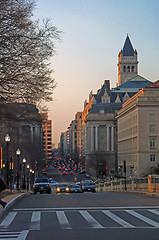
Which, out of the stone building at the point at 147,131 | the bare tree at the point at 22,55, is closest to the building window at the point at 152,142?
the stone building at the point at 147,131

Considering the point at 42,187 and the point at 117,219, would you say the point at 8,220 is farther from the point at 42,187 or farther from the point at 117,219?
the point at 42,187

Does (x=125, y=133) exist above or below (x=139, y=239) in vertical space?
above

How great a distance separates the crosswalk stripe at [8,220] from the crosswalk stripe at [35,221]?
80 cm

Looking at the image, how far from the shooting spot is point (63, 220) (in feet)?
55.3

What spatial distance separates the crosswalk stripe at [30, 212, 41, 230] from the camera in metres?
15.2

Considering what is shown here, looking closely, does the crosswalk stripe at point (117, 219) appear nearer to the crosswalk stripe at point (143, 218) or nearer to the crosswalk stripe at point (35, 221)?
the crosswalk stripe at point (143, 218)

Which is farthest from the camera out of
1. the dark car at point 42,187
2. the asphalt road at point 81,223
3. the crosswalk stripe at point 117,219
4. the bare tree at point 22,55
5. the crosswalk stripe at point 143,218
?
the dark car at point 42,187

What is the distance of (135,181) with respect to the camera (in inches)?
2010

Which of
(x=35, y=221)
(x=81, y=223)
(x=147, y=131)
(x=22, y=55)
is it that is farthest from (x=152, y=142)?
(x=81, y=223)

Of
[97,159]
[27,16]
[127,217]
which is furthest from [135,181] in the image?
[97,159]

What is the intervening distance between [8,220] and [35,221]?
1.28m

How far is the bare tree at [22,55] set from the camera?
24002mm

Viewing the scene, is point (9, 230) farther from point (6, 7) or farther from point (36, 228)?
point (6, 7)

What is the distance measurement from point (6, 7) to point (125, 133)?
4156 inches
